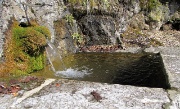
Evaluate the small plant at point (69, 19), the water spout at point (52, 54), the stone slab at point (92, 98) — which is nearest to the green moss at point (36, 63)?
the water spout at point (52, 54)

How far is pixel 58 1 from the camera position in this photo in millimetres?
7957

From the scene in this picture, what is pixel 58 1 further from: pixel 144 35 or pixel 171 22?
pixel 171 22

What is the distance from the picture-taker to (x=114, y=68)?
623 centimetres

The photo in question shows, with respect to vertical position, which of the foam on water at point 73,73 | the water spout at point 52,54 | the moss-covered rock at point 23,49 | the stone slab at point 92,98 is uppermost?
the moss-covered rock at point 23,49

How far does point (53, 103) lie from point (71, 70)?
286cm

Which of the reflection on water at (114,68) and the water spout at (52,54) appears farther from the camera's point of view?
the water spout at (52,54)

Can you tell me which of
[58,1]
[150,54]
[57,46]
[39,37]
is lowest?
[150,54]

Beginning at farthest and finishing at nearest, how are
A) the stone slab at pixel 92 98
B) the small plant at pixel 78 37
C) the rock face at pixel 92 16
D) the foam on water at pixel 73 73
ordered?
the small plant at pixel 78 37
the rock face at pixel 92 16
the foam on water at pixel 73 73
the stone slab at pixel 92 98

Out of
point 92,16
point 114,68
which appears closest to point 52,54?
point 114,68

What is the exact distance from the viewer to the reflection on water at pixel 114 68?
5.37 m

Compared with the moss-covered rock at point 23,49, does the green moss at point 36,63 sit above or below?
below

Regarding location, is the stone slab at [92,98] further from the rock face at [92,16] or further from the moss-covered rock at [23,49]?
the rock face at [92,16]

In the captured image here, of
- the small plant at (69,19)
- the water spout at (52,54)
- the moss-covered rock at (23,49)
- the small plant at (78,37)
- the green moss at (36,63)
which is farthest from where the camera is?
the small plant at (78,37)

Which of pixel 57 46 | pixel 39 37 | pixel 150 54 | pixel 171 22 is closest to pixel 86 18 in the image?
pixel 57 46
